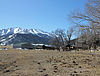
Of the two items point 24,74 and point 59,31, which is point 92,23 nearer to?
point 24,74

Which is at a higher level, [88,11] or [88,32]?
[88,11]

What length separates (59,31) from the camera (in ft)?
198

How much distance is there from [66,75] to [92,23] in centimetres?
1014

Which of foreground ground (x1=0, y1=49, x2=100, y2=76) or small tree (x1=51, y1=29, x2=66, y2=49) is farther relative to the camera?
small tree (x1=51, y1=29, x2=66, y2=49)

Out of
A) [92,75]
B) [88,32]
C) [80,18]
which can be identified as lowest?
[92,75]

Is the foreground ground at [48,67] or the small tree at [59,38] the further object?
the small tree at [59,38]

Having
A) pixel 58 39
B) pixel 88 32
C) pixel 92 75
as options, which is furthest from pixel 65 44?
pixel 92 75

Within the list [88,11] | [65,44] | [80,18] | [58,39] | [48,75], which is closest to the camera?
[48,75]

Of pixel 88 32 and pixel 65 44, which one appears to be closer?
pixel 88 32

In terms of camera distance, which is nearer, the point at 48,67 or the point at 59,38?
the point at 48,67

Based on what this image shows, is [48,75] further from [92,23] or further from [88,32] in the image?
[88,32]

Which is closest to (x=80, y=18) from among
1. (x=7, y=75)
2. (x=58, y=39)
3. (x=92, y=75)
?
(x=92, y=75)

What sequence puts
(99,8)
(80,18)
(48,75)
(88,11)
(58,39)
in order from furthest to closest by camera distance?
(58,39)
(80,18)
(88,11)
(99,8)
(48,75)

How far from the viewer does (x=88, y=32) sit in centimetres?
1630
